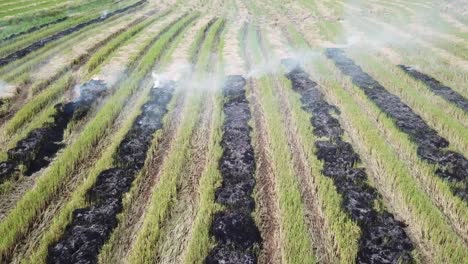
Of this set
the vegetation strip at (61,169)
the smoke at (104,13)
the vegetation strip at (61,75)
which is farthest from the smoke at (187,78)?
the smoke at (104,13)

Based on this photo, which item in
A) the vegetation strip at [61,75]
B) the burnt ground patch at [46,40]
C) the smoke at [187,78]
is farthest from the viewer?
the burnt ground patch at [46,40]

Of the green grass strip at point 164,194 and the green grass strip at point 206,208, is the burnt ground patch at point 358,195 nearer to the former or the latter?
the green grass strip at point 206,208

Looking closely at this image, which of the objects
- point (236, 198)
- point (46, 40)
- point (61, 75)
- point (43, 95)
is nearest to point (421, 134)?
point (236, 198)

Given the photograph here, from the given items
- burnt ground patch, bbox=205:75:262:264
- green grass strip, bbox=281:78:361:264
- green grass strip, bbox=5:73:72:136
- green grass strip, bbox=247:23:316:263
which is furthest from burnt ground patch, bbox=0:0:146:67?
green grass strip, bbox=281:78:361:264

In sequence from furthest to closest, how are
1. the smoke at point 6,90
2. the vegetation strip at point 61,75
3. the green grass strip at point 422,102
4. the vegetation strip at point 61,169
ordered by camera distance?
the smoke at point 6,90 → the vegetation strip at point 61,75 → the green grass strip at point 422,102 → the vegetation strip at point 61,169

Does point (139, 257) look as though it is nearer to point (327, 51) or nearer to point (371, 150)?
point (371, 150)

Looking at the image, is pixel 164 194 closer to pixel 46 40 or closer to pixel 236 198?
pixel 236 198
